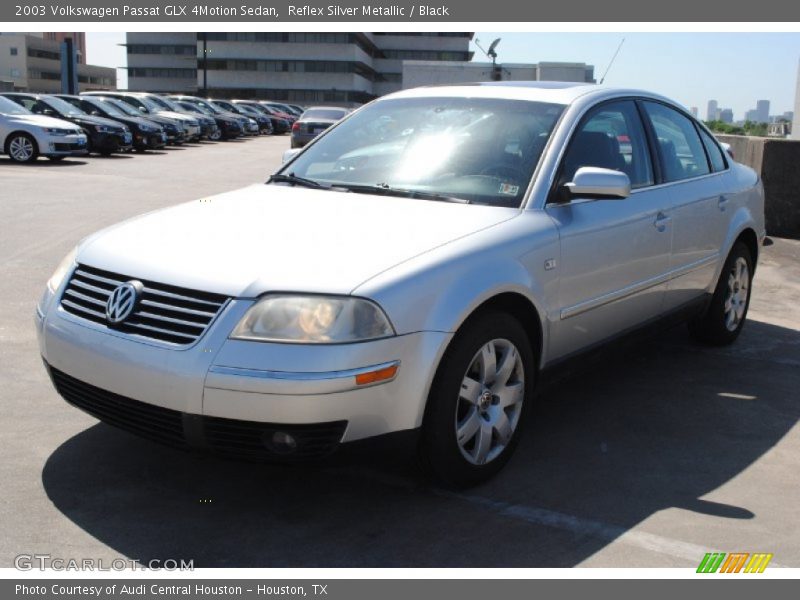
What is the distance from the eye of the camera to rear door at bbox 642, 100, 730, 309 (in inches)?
218

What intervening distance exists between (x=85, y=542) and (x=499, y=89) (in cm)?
317

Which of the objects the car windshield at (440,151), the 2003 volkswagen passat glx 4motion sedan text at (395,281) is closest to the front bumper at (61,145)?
the 2003 volkswagen passat glx 4motion sedan text at (395,281)

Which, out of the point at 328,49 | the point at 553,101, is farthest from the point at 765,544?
the point at 328,49

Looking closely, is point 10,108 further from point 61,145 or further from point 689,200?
point 689,200

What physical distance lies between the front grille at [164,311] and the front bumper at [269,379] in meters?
0.05

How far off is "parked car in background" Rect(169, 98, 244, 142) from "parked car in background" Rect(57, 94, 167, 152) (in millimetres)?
→ 8900

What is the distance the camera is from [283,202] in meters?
A: 4.56

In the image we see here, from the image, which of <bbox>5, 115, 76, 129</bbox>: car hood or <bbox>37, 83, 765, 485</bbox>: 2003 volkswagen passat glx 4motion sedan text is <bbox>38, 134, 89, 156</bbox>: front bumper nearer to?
<bbox>5, 115, 76, 129</bbox>: car hood

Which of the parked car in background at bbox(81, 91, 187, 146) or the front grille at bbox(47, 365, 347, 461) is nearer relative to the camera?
the front grille at bbox(47, 365, 347, 461)

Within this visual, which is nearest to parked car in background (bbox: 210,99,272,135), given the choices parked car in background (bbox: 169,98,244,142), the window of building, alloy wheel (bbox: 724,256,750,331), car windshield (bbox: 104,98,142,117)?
parked car in background (bbox: 169,98,244,142)

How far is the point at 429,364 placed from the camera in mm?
3609

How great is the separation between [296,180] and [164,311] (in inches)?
65.4

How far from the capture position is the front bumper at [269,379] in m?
3.36

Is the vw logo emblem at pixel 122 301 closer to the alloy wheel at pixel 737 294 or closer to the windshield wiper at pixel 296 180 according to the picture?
the windshield wiper at pixel 296 180
